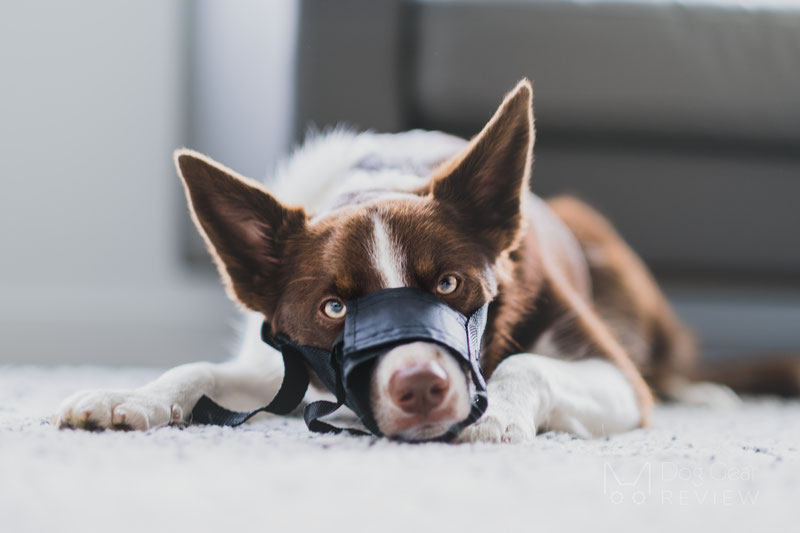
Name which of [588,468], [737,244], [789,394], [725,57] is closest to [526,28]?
[725,57]

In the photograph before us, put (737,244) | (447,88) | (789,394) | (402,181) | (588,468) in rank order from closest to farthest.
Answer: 1. (588,468)
2. (402,181)
3. (789,394)
4. (447,88)
5. (737,244)

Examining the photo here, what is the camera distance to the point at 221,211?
1.30m

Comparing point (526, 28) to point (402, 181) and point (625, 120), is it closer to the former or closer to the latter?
point (625, 120)

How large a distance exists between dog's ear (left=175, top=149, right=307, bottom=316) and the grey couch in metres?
1.24

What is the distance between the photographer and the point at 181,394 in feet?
4.25

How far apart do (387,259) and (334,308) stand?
12cm

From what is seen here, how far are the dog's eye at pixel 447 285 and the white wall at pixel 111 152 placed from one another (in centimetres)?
222

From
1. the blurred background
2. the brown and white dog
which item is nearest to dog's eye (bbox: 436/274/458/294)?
the brown and white dog

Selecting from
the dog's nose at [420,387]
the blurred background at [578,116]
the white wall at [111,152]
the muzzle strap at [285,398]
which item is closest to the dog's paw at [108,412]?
the muzzle strap at [285,398]

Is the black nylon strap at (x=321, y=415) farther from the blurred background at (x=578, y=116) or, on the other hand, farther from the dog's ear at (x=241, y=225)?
the blurred background at (x=578, y=116)

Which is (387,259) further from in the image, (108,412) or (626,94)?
(626,94)

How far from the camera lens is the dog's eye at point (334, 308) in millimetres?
1180

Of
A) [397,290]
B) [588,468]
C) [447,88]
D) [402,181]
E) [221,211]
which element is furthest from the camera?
[447,88]

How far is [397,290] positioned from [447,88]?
4.71 feet
